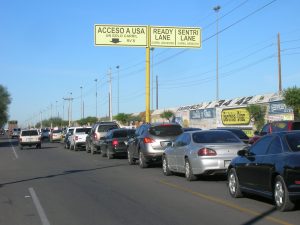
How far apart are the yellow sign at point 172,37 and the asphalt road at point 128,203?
20782mm

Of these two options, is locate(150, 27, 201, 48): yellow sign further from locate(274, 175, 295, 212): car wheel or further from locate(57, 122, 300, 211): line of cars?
locate(274, 175, 295, 212): car wheel

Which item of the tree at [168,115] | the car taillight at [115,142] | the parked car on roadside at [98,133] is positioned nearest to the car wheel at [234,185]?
the car taillight at [115,142]

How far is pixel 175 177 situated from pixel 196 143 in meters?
2.33

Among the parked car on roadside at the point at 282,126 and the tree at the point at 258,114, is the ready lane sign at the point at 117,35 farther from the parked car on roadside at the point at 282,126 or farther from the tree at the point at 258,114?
the parked car on roadside at the point at 282,126

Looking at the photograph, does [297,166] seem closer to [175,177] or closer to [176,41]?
[175,177]

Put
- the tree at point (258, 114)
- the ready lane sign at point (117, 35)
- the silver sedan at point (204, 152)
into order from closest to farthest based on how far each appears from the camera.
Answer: the silver sedan at point (204, 152) → the ready lane sign at point (117, 35) → the tree at point (258, 114)

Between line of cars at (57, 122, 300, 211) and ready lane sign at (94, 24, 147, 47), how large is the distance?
950 centimetres

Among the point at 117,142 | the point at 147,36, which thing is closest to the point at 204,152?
the point at 117,142

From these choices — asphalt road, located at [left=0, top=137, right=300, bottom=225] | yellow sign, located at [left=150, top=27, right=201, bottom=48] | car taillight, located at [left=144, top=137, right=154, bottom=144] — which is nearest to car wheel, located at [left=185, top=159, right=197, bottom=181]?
asphalt road, located at [left=0, top=137, right=300, bottom=225]

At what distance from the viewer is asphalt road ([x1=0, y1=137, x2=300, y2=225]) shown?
10.2m

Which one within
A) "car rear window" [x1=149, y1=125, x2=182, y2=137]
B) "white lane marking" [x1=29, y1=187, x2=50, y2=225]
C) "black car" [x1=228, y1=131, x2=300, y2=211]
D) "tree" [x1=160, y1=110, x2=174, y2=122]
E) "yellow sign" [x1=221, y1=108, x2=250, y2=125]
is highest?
"tree" [x1=160, y1=110, x2=174, y2=122]

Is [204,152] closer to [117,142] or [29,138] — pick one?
[117,142]

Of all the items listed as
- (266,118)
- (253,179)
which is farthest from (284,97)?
(253,179)

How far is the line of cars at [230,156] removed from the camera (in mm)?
10406
